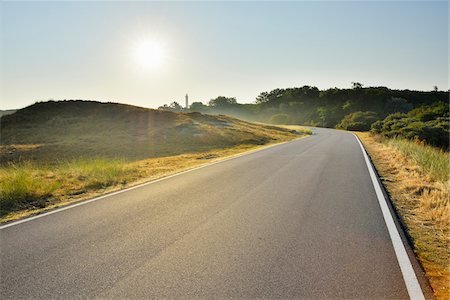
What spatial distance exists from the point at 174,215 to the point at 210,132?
2870 cm

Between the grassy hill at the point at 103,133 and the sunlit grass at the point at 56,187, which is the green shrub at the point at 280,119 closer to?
the grassy hill at the point at 103,133

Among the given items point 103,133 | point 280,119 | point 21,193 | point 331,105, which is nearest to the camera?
point 21,193

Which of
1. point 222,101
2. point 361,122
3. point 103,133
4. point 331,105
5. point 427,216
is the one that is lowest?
point 427,216

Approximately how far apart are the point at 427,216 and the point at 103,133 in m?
31.1

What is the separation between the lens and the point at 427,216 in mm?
6086

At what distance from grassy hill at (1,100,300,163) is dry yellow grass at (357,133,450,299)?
16.8 m

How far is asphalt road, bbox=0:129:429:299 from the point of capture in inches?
133

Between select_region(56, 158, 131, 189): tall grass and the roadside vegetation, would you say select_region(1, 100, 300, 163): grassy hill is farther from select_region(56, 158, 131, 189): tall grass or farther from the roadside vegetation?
the roadside vegetation

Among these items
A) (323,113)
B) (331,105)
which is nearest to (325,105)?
(331,105)

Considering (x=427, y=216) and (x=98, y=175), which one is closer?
(x=427, y=216)

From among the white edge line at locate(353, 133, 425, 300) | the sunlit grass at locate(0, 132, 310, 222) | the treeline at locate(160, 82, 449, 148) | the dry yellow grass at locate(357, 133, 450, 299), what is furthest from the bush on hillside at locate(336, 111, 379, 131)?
the white edge line at locate(353, 133, 425, 300)

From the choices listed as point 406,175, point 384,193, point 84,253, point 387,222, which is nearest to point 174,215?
point 84,253

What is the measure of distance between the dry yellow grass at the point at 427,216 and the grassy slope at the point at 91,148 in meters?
6.93

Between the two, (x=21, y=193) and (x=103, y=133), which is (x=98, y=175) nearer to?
(x=21, y=193)
